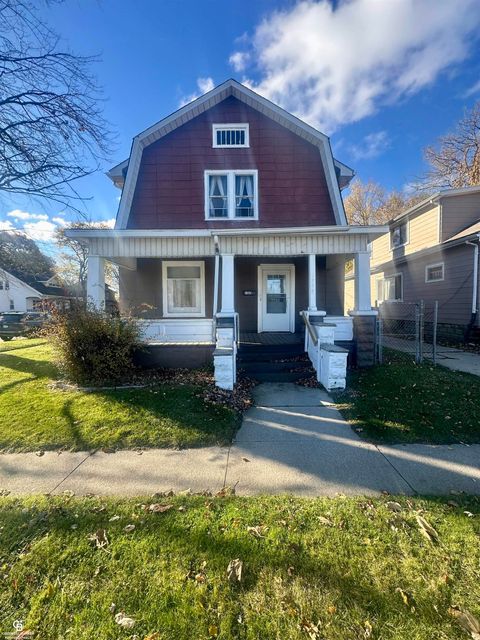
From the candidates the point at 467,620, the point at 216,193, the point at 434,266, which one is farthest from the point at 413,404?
the point at 434,266

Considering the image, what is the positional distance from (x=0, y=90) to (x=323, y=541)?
34.7 feet

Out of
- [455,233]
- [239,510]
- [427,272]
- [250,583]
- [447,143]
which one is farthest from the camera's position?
[447,143]

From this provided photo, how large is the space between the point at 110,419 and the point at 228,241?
472 centimetres

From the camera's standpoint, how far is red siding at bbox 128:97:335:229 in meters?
9.38

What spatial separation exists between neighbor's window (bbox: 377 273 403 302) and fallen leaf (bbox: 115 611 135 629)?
16953mm

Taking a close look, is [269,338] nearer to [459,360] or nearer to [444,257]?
[459,360]

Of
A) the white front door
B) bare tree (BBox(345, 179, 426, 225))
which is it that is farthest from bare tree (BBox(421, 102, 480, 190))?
the white front door

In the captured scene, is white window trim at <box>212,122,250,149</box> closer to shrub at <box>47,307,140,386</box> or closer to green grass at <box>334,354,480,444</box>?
shrub at <box>47,307,140,386</box>

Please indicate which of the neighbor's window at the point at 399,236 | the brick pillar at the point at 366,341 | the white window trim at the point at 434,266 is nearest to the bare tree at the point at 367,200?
the neighbor's window at the point at 399,236

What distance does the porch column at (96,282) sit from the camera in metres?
7.34

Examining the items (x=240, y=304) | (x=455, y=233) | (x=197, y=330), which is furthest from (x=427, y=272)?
(x=197, y=330)

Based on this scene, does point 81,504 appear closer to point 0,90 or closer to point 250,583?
point 250,583

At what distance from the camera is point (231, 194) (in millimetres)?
9414

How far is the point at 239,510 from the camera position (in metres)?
2.55
